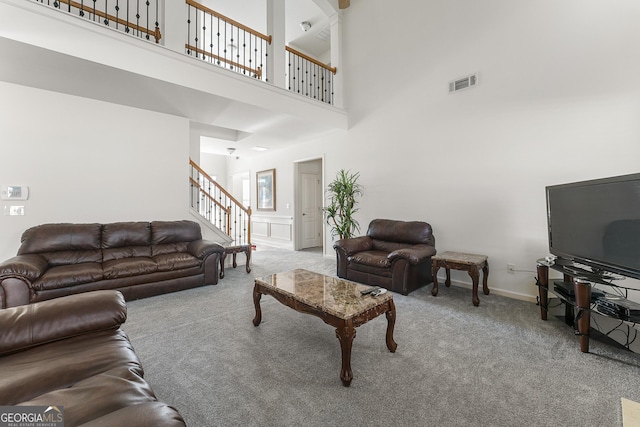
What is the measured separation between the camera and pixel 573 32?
2.95m

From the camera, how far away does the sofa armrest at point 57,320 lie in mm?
1284

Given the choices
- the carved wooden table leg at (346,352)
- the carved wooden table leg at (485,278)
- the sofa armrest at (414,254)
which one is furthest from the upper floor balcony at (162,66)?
the carved wooden table leg at (485,278)

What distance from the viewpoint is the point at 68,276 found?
9.57 ft

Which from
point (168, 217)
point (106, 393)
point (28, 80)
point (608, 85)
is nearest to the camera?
point (106, 393)

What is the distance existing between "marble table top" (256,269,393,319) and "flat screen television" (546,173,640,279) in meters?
1.76

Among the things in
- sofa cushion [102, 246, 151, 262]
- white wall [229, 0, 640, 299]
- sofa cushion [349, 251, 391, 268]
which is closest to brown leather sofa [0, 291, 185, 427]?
sofa cushion [102, 246, 151, 262]

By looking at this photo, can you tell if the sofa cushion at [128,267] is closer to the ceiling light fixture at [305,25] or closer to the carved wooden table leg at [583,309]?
the carved wooden table leg at [583,309]

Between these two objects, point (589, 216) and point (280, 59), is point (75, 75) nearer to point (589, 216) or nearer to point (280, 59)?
point (280, 59)

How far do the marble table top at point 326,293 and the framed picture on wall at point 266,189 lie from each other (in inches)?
184

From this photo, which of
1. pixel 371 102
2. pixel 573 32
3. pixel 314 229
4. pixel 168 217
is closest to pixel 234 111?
pixel 168 217

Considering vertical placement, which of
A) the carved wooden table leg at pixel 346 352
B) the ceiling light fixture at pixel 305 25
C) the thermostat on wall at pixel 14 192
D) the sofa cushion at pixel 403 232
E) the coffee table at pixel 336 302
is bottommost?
the carved wooden table leg at pixel 346 352

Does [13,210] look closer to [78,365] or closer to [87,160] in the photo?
[87,160]

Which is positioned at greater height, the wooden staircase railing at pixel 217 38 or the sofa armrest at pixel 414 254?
the wooden staircase railing at pixel 217 38

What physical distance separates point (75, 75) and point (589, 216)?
5.52m
